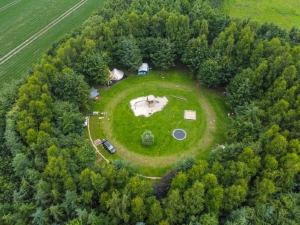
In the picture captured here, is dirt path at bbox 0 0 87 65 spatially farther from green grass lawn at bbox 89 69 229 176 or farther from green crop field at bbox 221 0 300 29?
green crop field at bbox 221 0 300 29

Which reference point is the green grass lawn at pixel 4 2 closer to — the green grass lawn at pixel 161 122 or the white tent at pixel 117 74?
the white tent at pixel 117 74

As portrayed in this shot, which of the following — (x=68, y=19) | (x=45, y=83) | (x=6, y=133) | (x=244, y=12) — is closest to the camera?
(x=6, y=133)

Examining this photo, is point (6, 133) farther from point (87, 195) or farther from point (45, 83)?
point (87, 195)

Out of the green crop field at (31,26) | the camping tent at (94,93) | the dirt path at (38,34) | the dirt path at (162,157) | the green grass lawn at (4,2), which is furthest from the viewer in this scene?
the green grass lawn at (4,2)

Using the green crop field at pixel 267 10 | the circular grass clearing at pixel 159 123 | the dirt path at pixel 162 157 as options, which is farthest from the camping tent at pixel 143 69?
the green crop field at pixel 267 10

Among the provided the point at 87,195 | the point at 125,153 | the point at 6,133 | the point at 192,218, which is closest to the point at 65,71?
the point at 6,133

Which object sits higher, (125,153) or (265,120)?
(265,120)
